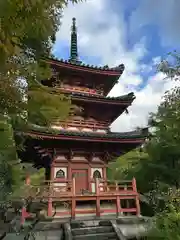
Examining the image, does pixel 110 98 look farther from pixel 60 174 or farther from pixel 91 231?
pixel 91 231

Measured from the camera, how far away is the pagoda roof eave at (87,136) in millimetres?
10077

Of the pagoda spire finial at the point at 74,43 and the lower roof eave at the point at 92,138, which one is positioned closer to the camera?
the lower roof eave at the point at 92,138

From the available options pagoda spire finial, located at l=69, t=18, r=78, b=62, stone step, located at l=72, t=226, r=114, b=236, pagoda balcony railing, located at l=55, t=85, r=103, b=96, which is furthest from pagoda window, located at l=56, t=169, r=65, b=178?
pagoda spire finial, located at l=69, t=18, r=78, b=62

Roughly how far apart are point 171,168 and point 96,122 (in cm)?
543

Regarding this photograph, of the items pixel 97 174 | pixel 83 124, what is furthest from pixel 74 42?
pixel 97 174

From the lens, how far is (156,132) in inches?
611

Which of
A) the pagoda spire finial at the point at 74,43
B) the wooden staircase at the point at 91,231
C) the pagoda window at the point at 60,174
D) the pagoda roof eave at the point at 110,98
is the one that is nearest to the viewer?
the wooden staircase at the point at 91,231

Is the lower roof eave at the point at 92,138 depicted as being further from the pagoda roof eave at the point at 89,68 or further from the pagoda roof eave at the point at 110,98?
the pagoda roof eave at the point at 89,68

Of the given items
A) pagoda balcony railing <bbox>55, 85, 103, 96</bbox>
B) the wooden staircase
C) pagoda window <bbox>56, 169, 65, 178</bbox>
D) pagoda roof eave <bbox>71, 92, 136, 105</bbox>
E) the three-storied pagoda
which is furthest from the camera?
pagoda balcony railing <bbox>55, 85, 103, 96</bbox>

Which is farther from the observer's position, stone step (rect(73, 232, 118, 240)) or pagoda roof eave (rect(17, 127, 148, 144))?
pagoda roof eave (rect(17, 127, 148, 144))

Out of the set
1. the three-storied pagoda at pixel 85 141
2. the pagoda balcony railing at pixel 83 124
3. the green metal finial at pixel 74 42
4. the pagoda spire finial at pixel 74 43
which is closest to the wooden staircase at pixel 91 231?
the three-storied pagoda at pixel 85 141

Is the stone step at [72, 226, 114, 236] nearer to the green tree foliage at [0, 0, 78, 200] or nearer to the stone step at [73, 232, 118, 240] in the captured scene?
the stone step at [73, 232, 118, 240]

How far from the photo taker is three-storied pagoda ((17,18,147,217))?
10.3 meters

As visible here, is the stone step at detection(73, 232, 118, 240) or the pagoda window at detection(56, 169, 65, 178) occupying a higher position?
the pagoda window at detection(56, 169, 65, 178)
